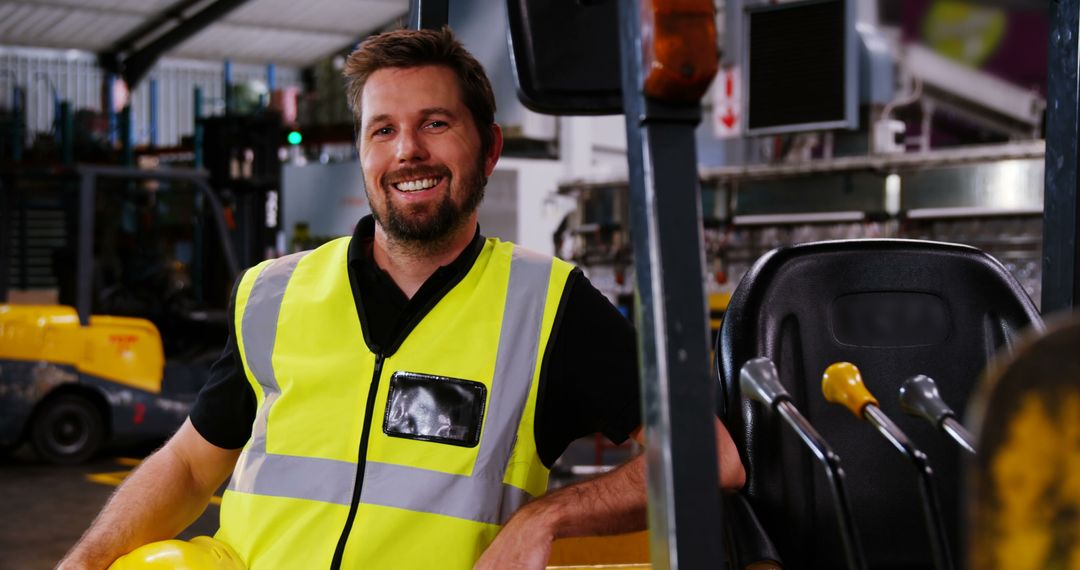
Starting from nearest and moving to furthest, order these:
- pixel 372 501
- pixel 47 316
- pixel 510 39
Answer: pixel 510 39 → pixel 372 501 → pixel 47 316

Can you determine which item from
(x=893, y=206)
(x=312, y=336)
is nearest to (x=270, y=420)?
(x=312, y=336)

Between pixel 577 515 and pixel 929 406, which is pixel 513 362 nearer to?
pixel 577 515

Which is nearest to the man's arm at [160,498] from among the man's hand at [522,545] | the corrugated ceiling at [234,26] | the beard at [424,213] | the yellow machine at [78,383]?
the beard at [424,213]

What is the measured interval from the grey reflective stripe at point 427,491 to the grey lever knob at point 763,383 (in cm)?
61

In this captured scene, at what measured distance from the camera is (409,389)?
2.06 meters

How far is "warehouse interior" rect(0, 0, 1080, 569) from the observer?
3.80ft

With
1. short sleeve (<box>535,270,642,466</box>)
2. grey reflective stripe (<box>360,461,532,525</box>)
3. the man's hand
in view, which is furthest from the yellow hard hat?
short sleeve (<box>535,270,642,466</box>)

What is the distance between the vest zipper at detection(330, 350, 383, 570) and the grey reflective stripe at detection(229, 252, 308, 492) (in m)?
0.19

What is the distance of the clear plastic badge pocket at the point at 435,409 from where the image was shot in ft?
6.67

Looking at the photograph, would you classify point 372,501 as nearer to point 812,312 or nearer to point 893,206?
point 812,312

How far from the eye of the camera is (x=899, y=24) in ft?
37.8

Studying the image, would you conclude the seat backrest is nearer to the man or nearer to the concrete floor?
the man

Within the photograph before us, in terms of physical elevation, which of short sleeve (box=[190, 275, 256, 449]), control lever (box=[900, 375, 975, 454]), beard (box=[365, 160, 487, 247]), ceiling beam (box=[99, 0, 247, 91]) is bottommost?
short sleeve (box=[190, 275, 256, 449])

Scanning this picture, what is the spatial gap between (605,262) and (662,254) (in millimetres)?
8146
